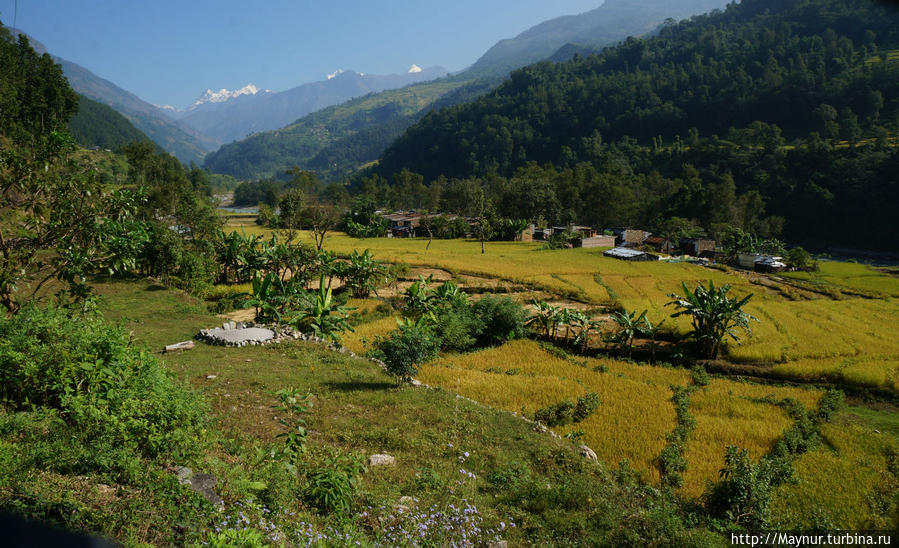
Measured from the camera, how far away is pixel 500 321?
64.8 ft

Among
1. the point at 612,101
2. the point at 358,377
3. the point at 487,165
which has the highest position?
the point at 612,101

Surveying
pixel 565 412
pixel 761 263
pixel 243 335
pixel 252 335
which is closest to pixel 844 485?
pixel 565 412

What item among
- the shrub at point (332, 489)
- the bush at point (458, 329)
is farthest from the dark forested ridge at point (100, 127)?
the shrub at point (332, 489)

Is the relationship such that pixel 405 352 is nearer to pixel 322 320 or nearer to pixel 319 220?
pixel 322 320

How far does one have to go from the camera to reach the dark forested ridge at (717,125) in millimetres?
73250

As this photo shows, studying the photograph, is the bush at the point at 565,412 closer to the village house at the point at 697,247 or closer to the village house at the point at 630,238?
the village house at the point at 697,247

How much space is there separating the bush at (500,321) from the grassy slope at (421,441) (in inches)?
308

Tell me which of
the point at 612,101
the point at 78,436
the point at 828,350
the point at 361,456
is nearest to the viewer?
the point at 78,436

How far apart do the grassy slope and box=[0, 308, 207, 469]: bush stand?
898 millimetres

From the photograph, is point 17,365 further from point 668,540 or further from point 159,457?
point 668,540

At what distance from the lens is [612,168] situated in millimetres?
92500

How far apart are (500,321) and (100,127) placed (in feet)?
583

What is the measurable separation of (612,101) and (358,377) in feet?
493

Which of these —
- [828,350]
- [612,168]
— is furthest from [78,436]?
[612,168]
